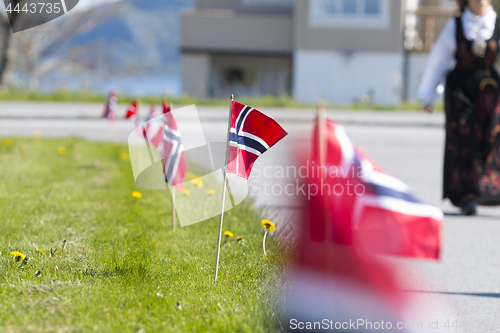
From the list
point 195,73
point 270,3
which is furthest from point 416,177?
point 270,3

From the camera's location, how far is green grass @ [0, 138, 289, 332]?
273 centimetres

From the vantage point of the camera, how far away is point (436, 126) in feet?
49.4

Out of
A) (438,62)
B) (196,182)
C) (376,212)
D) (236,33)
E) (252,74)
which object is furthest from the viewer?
(252,74)

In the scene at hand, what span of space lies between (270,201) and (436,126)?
10.1 metres

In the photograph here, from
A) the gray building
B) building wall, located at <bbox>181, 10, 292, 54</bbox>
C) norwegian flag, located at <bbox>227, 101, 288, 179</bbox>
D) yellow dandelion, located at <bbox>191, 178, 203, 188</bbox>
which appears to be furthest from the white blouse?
building wall, located at <bbox>181, 10, 292, 54</bbox>

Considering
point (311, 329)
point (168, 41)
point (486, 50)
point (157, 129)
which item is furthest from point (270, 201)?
point (168, 41)

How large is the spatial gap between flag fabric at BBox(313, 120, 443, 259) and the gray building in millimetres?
18690

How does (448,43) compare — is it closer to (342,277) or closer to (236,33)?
(342,277)

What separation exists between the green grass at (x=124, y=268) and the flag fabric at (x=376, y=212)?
90 centimetres

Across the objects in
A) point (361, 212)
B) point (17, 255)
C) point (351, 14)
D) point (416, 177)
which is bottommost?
point (416, 177)

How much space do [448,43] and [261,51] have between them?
17.8 metres

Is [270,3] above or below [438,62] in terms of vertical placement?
above

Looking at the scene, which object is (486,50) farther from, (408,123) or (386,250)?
(408,123)

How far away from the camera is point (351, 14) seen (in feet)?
71.5
